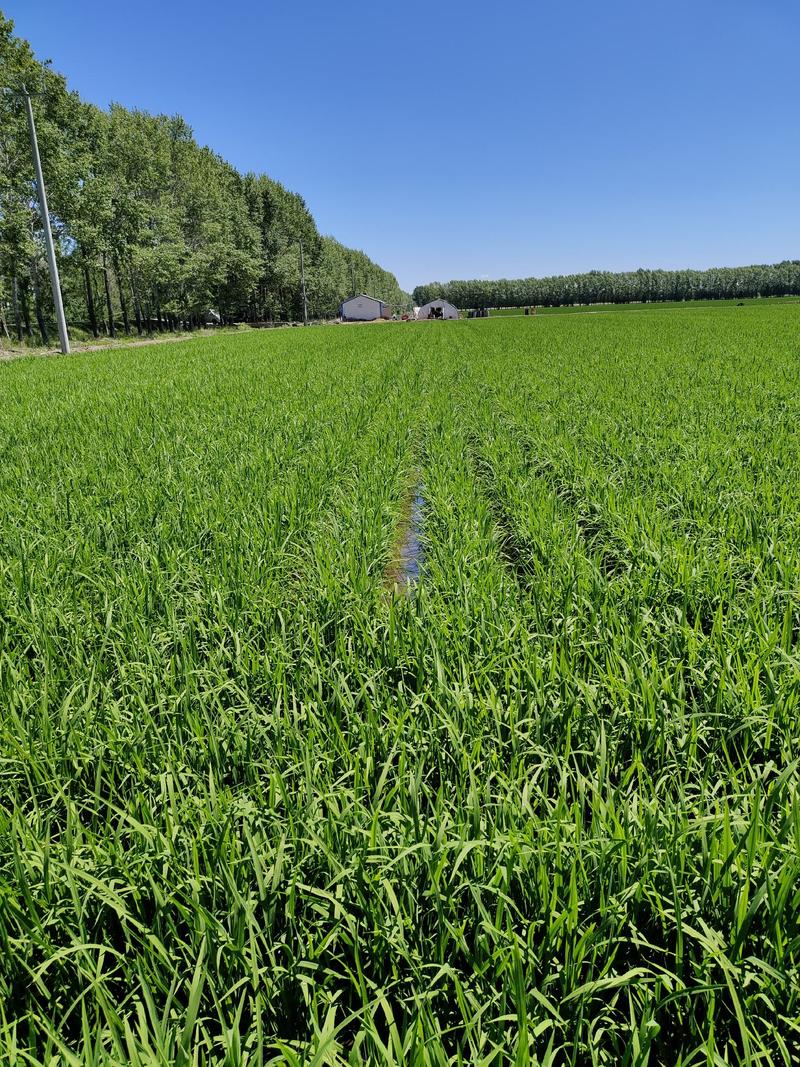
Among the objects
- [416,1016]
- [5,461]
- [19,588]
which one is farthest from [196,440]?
[416,1016]

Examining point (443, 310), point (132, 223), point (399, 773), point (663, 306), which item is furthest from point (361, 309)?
point (399, 773)

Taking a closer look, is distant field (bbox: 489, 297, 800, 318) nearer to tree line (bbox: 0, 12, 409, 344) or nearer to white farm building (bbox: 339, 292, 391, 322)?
white farm building (bbox: 339, 292, 391, 322)

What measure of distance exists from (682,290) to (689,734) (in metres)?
154

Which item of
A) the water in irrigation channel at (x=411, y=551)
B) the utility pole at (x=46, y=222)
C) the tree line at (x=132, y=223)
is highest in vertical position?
the tree line at (x=132, y=223)

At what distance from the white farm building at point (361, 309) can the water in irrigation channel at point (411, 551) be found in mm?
99017

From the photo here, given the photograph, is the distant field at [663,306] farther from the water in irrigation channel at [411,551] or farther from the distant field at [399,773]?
the distant field at [399,773]

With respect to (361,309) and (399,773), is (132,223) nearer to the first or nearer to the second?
(399,773)

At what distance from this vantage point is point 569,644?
285cm

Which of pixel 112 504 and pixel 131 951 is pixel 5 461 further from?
pixel 131 951

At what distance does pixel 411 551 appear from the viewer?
549cm

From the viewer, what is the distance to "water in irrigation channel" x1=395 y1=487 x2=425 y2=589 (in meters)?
4.83

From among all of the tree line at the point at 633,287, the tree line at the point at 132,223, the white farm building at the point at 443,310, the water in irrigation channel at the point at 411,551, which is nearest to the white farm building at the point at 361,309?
the white farm building at the point at 443,310

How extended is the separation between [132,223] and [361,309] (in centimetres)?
6498

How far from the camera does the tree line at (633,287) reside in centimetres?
11950
